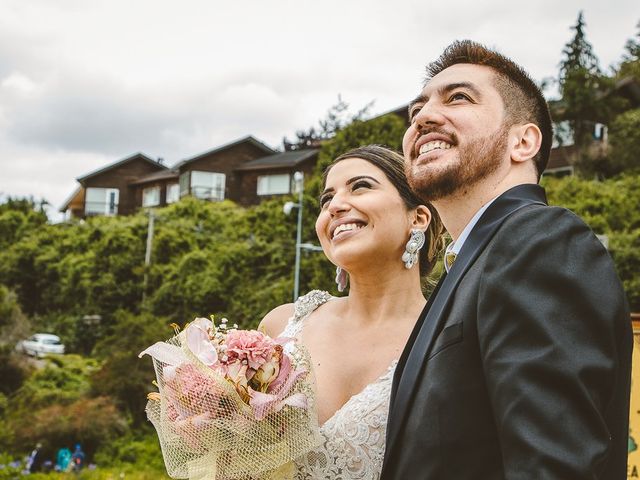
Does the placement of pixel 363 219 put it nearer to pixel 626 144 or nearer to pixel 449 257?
pixel 449 257

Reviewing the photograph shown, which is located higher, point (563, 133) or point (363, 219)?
point (563, 133)

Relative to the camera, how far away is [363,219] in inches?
123

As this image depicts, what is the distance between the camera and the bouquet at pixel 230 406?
229 cm

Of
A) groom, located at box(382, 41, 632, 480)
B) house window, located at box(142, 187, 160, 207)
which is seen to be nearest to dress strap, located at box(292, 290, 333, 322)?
groom, located at box(382, 41, 632, 480)

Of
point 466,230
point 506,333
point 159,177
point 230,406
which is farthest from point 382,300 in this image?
point 159,177

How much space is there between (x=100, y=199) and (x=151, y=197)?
212 inches

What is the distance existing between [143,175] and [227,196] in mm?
12690

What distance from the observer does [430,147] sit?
2004 mm

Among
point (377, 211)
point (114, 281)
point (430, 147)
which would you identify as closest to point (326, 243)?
point (377, 211)

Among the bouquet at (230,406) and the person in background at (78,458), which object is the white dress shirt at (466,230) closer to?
the bouquet at (230,406)

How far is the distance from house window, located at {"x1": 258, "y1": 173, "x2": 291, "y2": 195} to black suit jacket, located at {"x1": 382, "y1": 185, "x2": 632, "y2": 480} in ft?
114

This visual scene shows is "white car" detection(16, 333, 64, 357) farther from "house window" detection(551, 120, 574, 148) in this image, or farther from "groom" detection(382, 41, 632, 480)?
"groom" detection(382, 41, 632, 480)

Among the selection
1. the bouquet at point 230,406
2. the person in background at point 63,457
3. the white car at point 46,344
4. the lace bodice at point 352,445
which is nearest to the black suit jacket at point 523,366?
the bouquet at point 230,406

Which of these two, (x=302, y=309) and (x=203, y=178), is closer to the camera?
(x=302, y=309)
